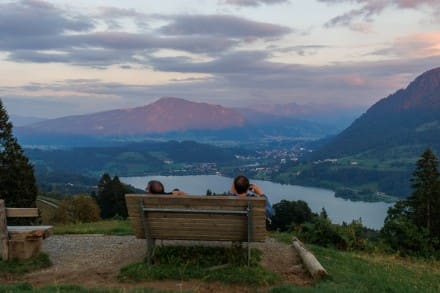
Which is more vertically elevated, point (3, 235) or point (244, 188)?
point (244, 188)

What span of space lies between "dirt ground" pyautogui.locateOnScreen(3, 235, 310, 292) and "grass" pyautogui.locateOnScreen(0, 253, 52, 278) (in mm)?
156

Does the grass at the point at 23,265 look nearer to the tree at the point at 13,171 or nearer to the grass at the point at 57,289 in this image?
the grass at the point at 57,289

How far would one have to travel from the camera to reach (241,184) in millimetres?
7926

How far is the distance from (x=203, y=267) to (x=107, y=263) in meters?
1.91

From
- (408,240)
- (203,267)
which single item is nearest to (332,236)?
(408,240)

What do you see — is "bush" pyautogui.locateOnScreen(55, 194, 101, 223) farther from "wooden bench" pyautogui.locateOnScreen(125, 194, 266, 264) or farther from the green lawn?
"wooden bench" pyautogui.locateOnScreen(125, 194, 266, 264)

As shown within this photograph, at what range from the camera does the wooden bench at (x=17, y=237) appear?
8.23 metres

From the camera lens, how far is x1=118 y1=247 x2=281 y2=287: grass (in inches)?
278

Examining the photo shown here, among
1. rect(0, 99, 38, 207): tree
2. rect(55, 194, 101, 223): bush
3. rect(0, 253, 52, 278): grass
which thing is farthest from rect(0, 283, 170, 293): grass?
rect(55, 194, 101, 223): bush

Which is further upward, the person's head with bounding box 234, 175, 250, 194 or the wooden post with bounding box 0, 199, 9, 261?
the person's head with bounding box 234, 175, 250, 194

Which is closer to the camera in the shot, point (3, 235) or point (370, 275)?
point (370, 275)

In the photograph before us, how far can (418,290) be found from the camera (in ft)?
22.7

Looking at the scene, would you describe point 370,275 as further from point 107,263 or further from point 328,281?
point 107,263

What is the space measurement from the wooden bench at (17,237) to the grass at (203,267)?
202cm
